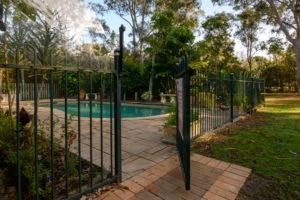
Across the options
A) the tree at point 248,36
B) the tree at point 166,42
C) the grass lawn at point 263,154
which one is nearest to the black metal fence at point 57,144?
the grass lawn at point 263,154

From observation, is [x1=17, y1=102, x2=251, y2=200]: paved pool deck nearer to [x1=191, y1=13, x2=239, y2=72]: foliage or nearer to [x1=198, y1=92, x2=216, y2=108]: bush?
[x1=198, y1=92, x2=216, y2=108]: bush

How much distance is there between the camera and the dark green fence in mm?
A: 4457

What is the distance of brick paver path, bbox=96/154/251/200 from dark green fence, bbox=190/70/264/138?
4.28 ft

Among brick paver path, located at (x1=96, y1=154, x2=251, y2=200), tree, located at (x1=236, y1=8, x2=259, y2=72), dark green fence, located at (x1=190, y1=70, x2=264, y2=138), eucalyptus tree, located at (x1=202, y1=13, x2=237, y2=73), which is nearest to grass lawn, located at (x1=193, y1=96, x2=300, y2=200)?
brick paver path, located at (x1=96, y1=154, x2=251, y2=200)

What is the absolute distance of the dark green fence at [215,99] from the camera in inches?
175

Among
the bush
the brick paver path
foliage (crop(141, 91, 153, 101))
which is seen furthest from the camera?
foliage (crop(141, 91, 153, 101))

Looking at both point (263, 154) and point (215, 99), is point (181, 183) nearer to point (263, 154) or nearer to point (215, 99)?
point (263, 154)

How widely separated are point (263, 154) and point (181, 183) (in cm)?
170

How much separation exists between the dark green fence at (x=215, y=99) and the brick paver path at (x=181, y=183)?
1.30 metres

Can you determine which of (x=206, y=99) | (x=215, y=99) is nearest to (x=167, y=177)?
(x=206, y=99)

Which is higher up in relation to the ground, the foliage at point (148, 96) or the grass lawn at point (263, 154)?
the foliage at point (148, 96)

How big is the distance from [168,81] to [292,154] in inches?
426

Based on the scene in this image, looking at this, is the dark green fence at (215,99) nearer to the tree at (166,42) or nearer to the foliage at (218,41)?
the tree at (166,42)

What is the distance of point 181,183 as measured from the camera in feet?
8.64
